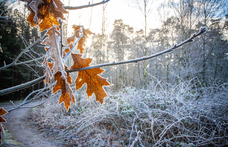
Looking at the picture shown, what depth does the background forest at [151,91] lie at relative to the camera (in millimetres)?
2926

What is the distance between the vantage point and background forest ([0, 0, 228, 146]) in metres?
Result: 2.93

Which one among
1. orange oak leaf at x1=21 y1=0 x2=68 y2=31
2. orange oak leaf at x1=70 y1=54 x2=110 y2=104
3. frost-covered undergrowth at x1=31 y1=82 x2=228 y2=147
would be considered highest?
orange oak leaf at x1=21 y1=0 x2=68 y2=31

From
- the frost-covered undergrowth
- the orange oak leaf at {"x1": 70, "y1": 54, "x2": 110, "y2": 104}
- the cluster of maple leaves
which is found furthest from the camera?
the frost-covered undergrowth

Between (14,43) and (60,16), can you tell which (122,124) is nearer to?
(60,16)

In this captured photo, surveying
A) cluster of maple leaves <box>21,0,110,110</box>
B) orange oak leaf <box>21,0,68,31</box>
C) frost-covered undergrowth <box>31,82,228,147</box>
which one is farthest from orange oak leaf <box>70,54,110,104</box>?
frost-covered undergrowth <box>31,82,228,147</box>

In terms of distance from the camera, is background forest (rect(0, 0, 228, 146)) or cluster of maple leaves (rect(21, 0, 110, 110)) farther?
background forest (rect(0, 0, 228, 146))

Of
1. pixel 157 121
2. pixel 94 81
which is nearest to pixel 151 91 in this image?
pixel 157 121

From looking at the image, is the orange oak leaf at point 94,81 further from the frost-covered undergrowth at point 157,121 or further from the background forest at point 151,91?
the frost-covered undergrowth at point 157,121

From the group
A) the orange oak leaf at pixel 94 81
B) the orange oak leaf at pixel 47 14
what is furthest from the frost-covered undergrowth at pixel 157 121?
the orange oak leaf at pixel 47 14

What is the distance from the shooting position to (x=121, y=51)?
17.5 metres

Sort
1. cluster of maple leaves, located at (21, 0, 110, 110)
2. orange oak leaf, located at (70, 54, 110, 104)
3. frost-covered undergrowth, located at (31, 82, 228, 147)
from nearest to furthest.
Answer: cluster of maple leaves, located at (21, 0, 110, 110) < orange oak leaf, located at (70, 54, 110, 104) < frost-covered undergrowth, located at (31, 82, 228, 147)

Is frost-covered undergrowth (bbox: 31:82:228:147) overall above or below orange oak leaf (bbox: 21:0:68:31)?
below

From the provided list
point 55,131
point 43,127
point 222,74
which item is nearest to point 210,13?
point 222,74

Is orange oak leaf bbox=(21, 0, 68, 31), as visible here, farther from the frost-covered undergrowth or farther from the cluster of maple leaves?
the frost-covered undergrowth
